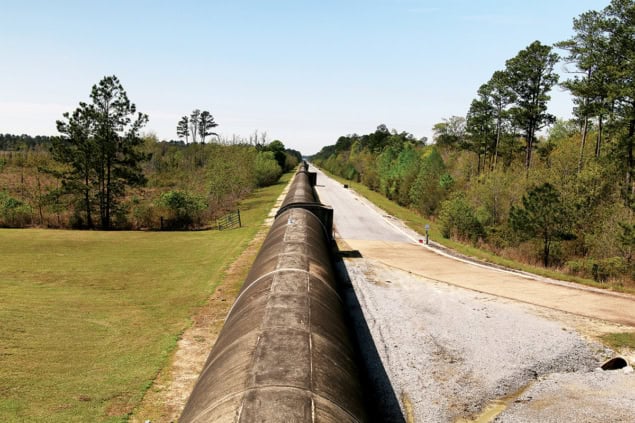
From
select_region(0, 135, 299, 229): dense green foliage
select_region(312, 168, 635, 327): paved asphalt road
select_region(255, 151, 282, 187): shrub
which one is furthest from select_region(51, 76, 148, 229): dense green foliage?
select_region(255, 151, 282, 187): shrub

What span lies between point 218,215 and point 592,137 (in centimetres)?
4176

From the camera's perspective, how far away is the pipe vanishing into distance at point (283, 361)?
412 centimetres

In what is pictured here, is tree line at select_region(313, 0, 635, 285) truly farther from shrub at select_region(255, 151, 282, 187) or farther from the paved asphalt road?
shrub at select_region(255, 151, 282, 187)

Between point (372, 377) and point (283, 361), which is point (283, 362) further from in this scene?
point (372, 377)

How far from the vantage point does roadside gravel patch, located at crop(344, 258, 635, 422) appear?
9.42 metres

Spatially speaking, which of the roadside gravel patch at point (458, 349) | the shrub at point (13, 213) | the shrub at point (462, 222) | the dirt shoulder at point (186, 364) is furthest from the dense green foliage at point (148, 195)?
the roadside gravel patch at point (458, 349)

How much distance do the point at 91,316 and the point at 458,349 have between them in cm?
1206

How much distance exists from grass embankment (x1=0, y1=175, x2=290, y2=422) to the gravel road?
6142mm

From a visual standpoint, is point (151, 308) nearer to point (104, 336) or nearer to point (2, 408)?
point (104, 336)

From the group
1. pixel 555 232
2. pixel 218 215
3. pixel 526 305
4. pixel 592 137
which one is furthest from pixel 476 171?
pixel 526 305

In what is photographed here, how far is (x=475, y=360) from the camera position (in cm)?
1112

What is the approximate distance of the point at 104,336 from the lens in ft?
39.8

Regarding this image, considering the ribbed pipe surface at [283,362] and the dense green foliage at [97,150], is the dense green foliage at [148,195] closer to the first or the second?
the dense green foliage at [97,150]

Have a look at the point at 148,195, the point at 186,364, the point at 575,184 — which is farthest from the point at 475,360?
the point at 148,195
